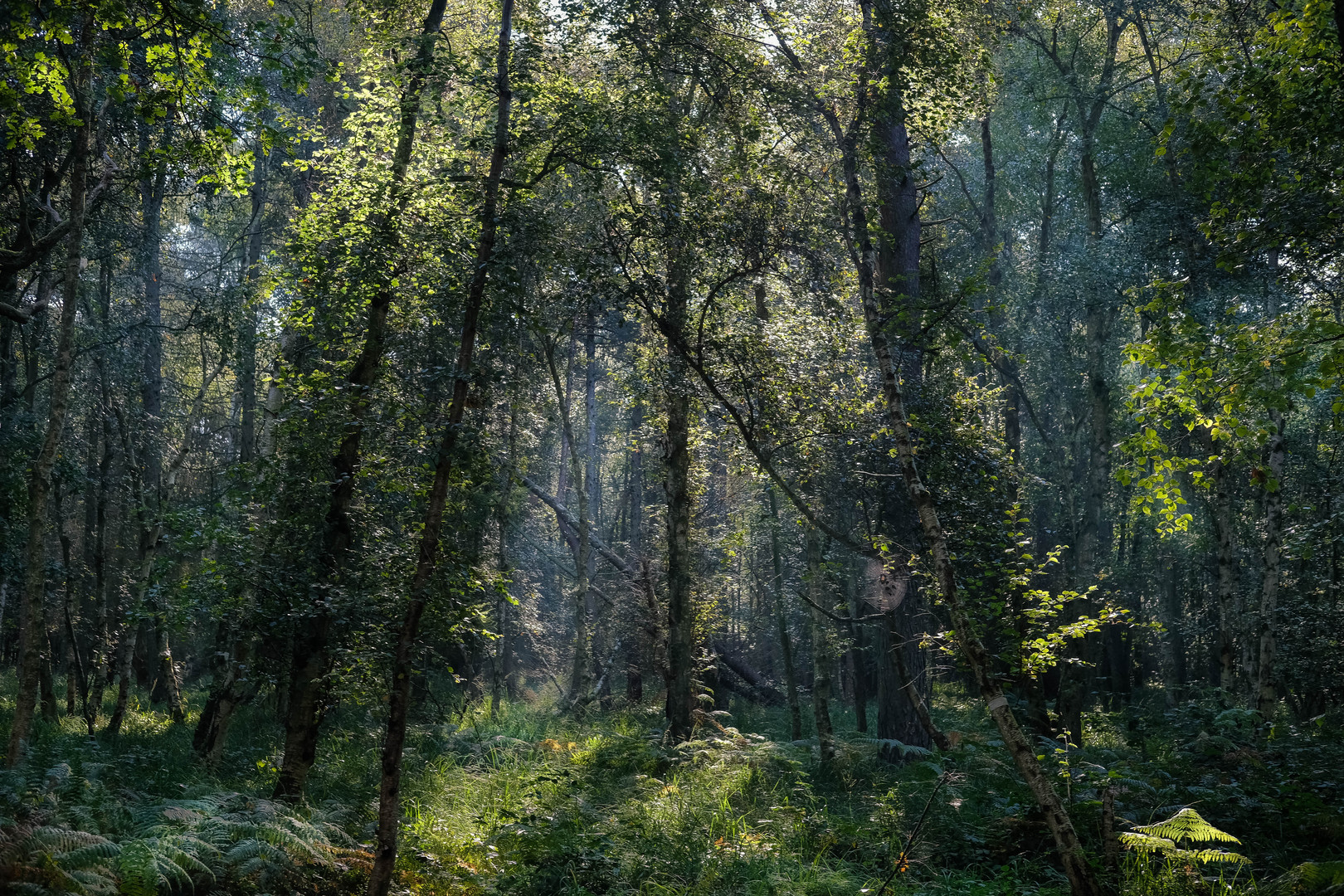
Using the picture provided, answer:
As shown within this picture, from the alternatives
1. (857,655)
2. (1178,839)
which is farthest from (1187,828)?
(857,655)

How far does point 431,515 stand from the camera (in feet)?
22.3

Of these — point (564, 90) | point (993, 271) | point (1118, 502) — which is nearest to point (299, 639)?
point (564, 90)

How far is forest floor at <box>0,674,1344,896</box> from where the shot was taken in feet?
19.2

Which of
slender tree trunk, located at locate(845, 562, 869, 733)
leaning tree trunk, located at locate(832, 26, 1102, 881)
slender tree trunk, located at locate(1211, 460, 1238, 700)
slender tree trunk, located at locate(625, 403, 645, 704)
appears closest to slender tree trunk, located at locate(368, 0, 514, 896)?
leaning tree trunk, located at locate(832, 26, 1102, 881)

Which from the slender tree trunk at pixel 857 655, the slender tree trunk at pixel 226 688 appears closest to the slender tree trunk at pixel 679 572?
the slender tree trunk at pixel 857 655

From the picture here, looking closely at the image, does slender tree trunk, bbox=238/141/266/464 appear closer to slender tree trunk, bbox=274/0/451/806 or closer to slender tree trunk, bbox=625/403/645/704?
slender tree trunk, bbox=625/403/645/704

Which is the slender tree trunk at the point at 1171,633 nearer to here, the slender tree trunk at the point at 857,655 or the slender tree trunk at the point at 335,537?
the slender tree trunk at the point at 857,655

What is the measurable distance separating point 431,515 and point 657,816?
3894mm

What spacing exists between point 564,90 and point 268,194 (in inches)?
659

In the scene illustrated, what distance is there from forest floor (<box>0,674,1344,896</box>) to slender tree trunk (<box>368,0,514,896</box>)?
471 mm

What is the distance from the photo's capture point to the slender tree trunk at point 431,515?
638 cm

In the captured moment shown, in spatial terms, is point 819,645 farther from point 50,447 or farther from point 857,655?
point 50,447

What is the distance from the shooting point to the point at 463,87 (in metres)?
8.80

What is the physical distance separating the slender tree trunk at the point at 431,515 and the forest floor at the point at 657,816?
47cm
